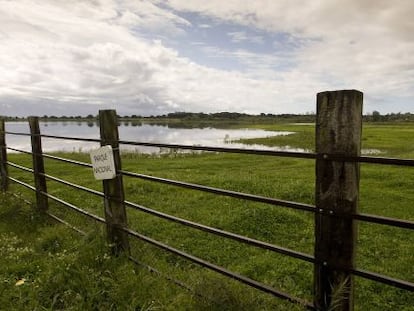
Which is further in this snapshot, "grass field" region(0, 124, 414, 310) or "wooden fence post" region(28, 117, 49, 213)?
"wooden fence post" region(28, 117, 49, 213)

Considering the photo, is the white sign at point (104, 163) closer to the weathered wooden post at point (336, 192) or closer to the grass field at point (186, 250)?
the grass field at point (186, 250)

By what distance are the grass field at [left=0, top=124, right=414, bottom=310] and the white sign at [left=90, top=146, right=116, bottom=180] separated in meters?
0.84

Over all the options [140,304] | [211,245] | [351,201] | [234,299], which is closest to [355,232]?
[351,201]

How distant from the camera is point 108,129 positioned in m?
4.70

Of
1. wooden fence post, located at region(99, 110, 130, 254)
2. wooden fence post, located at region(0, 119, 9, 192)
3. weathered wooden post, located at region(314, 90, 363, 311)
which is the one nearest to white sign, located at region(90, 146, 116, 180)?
wooden fence post, located at region(99, 110, 130, 254)

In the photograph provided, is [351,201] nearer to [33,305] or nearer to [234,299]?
[234,299]

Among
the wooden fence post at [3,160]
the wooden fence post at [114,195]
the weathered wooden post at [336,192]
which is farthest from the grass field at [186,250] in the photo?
the wooden fence post at [3,160]

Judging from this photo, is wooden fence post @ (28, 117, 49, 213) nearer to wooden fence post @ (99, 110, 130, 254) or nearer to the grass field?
the grass field

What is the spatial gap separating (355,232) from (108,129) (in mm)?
3255

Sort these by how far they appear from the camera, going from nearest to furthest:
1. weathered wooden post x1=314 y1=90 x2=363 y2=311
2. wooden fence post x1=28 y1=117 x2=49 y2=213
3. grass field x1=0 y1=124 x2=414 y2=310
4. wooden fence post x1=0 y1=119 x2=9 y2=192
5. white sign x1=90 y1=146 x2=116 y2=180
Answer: weathered wooden post x1=314 y1=90 x2=363 y2=311, grass field x1=0 y1=124 x2=414 y2=310, white sign x1=90 y1=146 x2=116 y2=180, wooden fence post x1=28 y1=117 x2=49 y2=213, wooden fence post x1=0 y1=119 x2=9 y2=192

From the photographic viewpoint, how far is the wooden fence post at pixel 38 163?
709cm

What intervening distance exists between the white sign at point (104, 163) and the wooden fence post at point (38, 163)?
2.86 metres

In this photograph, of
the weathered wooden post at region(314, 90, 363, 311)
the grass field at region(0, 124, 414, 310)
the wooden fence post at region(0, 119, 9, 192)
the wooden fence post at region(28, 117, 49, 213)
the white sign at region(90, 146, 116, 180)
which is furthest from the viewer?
the wooden fence post at region(0, 119, 9, 192)

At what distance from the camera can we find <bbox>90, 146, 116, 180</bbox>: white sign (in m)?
4.65
